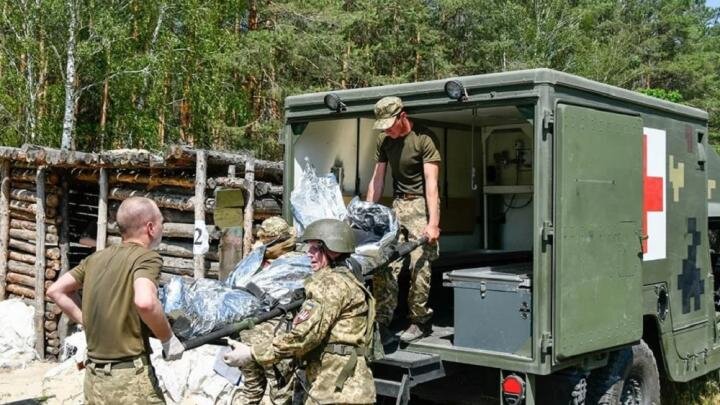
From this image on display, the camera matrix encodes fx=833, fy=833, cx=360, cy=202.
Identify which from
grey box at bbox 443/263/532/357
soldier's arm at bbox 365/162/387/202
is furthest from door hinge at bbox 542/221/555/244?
soldier's arm at bbox 365/162/387/202

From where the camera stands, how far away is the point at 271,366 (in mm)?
5582

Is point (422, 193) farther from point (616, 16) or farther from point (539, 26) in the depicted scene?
point (616, 16)

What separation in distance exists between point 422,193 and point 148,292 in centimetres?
254

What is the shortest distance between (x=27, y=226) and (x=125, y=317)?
7.66 metres

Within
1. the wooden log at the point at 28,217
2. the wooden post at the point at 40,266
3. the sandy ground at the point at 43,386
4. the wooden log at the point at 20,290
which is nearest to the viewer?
the sandy ground at the point at 43,386

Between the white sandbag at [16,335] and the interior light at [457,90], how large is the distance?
716 centimetres

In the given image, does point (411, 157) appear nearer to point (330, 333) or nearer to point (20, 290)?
point (330, 333)

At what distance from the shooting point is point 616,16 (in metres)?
29.9

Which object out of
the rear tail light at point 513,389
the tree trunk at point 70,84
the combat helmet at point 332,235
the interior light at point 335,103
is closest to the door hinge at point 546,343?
the rear tail light at point 513,389

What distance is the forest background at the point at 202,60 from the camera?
57.3 feet

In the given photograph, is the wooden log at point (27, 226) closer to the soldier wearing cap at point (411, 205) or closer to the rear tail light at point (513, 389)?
the soldier wearing cap at point (411, 205)

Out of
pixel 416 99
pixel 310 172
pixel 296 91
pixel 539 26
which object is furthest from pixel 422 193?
pixel 539 26

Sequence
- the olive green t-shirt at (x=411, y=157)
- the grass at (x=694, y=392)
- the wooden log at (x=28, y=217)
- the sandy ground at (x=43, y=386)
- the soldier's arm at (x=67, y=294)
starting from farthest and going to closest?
the wooden log at (x=28, y=217), the sandy ground at (x=43, y=386), the grass at (x=694, y=392), the olive green t-shirt at (x=411, y=157), the soldier's arm at (x=67, y=294)

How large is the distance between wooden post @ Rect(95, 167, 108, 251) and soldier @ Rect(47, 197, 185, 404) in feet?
19.2
